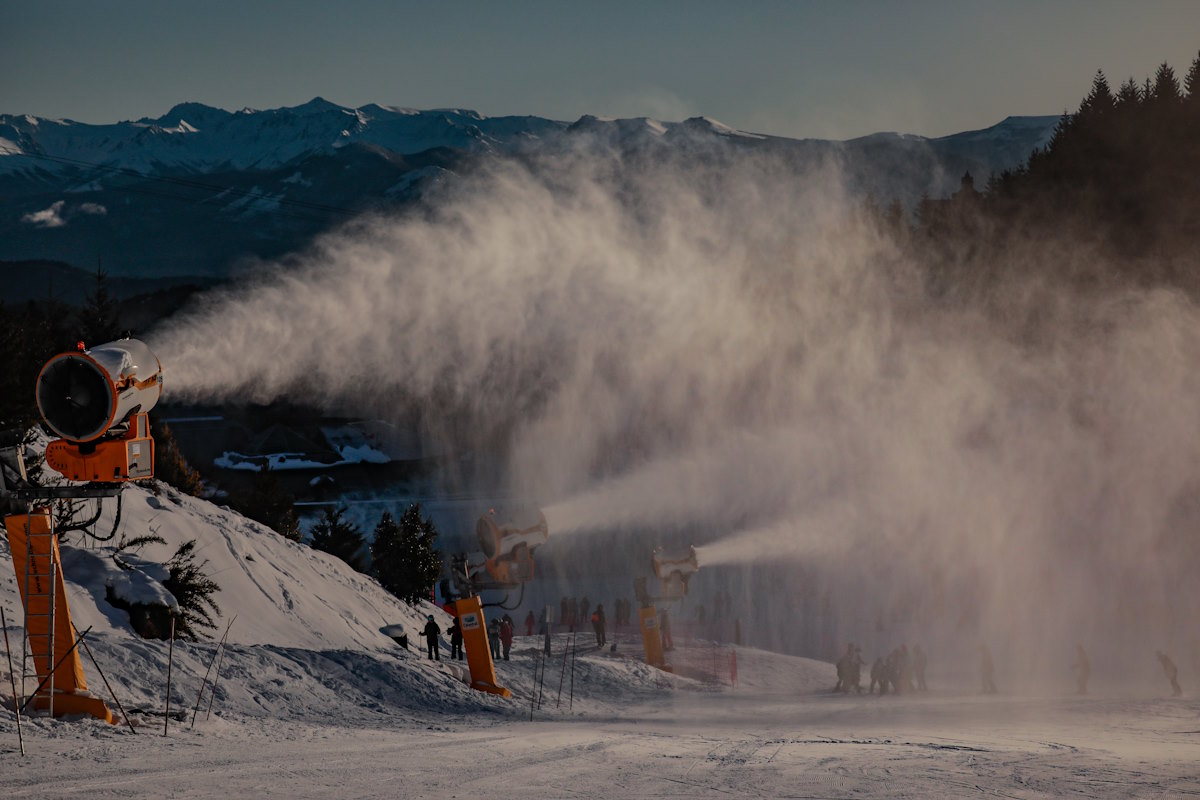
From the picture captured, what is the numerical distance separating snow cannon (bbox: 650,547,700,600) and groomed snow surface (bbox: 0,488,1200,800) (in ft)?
6.32

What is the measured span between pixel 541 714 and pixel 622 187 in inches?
5088

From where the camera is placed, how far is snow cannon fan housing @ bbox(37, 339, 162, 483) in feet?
31.0

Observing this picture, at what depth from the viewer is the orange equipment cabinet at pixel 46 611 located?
10.3 metres

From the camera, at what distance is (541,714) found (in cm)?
1752

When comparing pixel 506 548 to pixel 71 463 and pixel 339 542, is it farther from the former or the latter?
pixel 339 542

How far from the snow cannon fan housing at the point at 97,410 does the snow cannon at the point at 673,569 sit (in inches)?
617

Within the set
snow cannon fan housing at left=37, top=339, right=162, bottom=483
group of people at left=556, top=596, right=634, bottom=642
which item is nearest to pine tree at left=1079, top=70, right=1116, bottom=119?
group of people at left=556, top=596, right=634, bottom=642

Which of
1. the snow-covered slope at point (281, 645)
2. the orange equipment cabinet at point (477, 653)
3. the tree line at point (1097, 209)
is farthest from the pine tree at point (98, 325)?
the tree line at point (1097, 209)

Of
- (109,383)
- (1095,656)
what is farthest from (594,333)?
(109,383)

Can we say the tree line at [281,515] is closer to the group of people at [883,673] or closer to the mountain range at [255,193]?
the group of people at [883,673]

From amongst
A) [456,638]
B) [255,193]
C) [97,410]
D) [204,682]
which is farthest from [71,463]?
[255,193]

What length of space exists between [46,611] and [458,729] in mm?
5731

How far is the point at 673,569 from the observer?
2433cm

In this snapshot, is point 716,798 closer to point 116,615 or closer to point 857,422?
point 116,615
